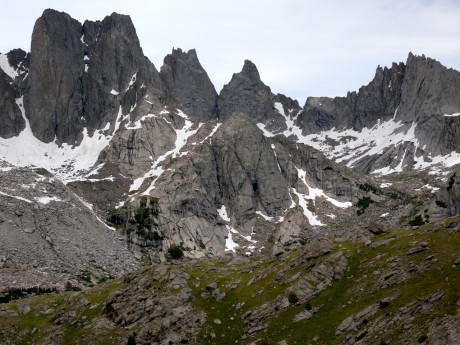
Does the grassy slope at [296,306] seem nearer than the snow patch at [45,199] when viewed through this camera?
Yes

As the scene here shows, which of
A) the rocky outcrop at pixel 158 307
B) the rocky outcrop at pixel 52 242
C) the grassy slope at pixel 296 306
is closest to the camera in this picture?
the grassy slope at pixel 296 306

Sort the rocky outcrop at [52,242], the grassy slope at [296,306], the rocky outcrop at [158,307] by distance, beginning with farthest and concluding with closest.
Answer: the rocky outcrop at [52,242] → the rocky outcrop at [158,307] → the grassy slope at [296,306]

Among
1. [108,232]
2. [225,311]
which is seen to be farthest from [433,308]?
[108,232]

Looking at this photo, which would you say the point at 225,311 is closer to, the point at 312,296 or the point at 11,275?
the point at 312,296

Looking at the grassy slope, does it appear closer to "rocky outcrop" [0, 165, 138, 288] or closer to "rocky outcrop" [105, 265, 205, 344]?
"rocky outcrop" [105, 265, 205, 344]

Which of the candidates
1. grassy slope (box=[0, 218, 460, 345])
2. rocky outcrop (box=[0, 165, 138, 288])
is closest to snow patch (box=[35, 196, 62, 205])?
rocky outcrop (box=[0, 165, 138, 288])

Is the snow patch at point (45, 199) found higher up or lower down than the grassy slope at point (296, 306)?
higher up

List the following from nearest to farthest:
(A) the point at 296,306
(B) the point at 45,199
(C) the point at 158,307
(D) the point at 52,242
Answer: (A) the point at 296,306
(C) the point at 158,307
(D) the point at 52,242
(B) the point at 45,199

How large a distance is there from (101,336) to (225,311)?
1842 cm

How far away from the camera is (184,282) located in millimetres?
88125

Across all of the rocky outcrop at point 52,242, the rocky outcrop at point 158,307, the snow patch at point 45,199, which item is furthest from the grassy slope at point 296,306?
the snow patch at point 45,199

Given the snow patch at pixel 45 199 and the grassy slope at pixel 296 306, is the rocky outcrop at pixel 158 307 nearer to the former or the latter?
the grassy slope at pixel 296 306

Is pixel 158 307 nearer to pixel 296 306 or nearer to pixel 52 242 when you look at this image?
pixel 296 306

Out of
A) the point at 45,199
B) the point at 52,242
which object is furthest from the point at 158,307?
the point at 45,199
